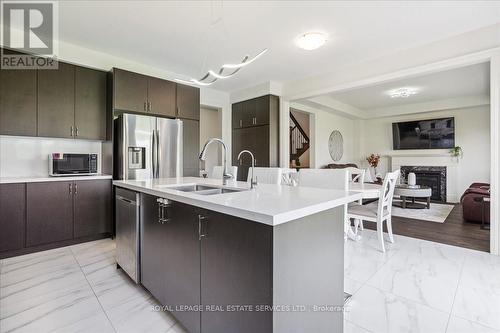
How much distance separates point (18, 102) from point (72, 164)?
87 cm

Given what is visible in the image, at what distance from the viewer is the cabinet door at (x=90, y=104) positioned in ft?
10.8

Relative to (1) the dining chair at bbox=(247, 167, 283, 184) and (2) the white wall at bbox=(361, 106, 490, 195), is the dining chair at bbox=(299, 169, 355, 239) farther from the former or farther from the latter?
(2) the white wall at bbox=(361, 106, 490, 195)

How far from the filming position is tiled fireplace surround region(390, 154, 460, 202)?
6.33m

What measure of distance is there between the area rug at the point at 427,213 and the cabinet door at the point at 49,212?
17.3ft

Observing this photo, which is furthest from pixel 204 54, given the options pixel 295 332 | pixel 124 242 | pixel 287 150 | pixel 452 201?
pixel 452 201

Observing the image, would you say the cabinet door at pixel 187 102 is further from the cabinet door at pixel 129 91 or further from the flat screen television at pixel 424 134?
the flat screen television at pixel 424 134

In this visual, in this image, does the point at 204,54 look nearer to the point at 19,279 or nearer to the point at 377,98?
the point at 19,279

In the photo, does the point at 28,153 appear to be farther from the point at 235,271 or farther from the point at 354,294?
the point at 354,294

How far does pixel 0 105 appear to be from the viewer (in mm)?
2756

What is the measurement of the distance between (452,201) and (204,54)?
6.87 meters

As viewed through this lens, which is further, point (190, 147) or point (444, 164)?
point (444, 164)

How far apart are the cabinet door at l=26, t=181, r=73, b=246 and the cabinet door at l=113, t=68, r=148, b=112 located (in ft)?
4.03

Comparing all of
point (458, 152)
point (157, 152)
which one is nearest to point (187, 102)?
point (157, 152)

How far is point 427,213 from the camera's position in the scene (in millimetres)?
4848
